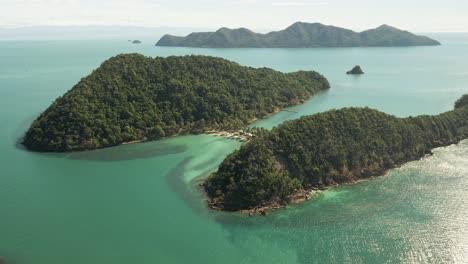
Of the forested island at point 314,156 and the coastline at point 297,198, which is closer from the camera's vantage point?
the coastline at point 297,198

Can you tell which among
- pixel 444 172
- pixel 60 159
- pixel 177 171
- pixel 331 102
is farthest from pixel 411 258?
pixel 331 102

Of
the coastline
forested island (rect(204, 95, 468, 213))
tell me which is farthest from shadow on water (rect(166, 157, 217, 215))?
forested island (rect(204, 95, 468, 213))

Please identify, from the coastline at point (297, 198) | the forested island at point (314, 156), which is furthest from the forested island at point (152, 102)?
the coastline at point (297, 198)

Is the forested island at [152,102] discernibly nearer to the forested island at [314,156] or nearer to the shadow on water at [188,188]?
the shadow on water at [188,188]

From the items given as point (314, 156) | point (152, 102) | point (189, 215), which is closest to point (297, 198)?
point (314, 156)

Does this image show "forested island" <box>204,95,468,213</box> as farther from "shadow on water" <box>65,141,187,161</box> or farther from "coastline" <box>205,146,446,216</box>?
"shadow on water" <box>65,141,187,161</box>

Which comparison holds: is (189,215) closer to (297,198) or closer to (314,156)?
(297,198)

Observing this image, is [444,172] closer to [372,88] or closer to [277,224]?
[277,224]
